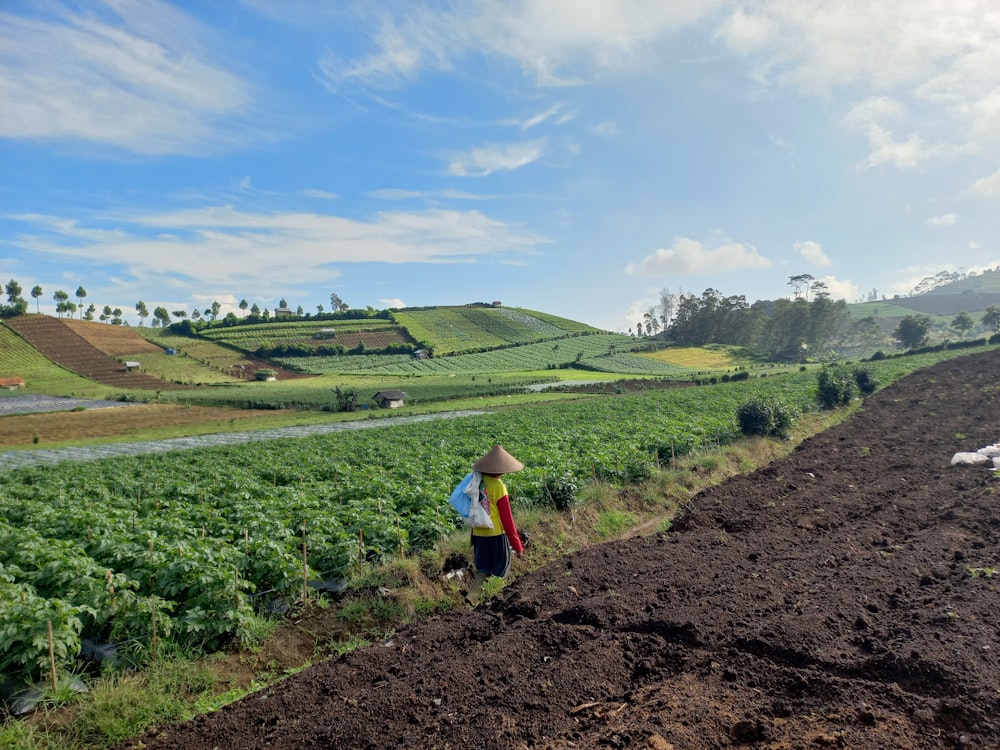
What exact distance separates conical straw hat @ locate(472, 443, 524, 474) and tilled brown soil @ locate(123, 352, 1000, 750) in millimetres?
1780

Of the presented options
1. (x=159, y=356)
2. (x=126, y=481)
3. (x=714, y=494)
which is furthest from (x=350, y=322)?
(x=714, y=494)

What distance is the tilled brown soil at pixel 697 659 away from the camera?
4715 mm

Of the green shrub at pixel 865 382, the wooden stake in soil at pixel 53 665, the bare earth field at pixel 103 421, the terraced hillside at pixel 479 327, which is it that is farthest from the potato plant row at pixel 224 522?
the terraced hillside at pixel 479 327

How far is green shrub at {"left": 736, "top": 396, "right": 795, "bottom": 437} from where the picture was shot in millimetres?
21469

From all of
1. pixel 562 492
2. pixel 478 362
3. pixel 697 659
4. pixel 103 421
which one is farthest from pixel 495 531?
pixel 478 362

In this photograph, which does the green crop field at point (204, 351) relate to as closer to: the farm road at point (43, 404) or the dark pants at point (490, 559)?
the farm road at point (43, 404)

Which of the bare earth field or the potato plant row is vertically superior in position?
the potato plant row

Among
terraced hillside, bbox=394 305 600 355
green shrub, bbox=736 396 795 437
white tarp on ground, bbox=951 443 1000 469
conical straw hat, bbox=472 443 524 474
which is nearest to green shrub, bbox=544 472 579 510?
conical straw hat, bbox=472 443 524 474

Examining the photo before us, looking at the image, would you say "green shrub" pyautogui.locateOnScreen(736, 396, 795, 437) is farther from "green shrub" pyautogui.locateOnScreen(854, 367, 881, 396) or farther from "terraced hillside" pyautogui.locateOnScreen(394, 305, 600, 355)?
"terraced hillside" pyautogui.locateOnScreen(394, 305, 600, 355)

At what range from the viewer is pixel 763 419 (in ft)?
70.5

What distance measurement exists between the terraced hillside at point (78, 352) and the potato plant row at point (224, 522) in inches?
2272

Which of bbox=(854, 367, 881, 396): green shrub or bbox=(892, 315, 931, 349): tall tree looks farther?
bbox=(892, 315, 931, 349): tall tree

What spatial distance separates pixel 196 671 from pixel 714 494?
442 inches

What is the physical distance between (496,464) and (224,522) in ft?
19.6
